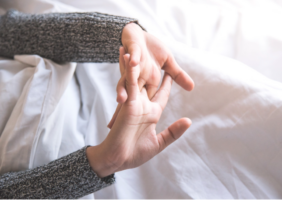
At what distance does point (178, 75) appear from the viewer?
50 centimetres

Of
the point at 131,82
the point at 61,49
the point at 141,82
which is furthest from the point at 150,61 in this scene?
the point at 61,49

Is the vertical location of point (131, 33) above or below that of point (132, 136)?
above

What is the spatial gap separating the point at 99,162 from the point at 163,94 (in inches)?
7.9

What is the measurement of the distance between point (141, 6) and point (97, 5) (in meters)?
0.17

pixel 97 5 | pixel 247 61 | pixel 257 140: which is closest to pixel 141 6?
pixel 97 5

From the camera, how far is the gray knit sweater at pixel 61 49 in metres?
0.46

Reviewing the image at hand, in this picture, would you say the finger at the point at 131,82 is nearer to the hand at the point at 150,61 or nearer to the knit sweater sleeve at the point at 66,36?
the hand at the point at 150,61

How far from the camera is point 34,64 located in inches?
24.1

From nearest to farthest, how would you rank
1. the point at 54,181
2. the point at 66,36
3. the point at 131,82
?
the point at 131,82
the point at 54,181
the point at 66,36

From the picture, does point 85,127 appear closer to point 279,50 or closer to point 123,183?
point 123,183

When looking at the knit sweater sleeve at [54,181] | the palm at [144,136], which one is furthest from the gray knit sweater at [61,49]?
the palm at [144,136]

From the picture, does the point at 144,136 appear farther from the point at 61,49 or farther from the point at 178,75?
the point at 61,49

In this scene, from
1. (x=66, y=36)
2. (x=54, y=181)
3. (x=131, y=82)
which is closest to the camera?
(x=131, y=82)

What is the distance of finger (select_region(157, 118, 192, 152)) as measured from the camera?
401 mm
